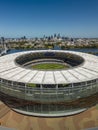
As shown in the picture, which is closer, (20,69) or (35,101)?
(35,101)

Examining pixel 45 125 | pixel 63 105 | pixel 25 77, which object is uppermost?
pixel 25 77

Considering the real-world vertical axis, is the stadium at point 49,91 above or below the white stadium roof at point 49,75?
below

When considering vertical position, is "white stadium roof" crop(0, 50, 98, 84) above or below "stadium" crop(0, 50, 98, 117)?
above

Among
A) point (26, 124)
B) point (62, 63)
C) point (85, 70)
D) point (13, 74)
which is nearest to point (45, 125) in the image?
point (26, 124)

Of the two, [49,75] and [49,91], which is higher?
[49,75]

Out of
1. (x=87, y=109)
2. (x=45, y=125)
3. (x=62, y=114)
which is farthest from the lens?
(x=87, y=109)

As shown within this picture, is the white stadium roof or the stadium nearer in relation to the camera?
the stadium

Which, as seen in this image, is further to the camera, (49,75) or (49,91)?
(49,75)

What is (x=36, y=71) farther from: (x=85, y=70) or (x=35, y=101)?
(x=85, y=70)

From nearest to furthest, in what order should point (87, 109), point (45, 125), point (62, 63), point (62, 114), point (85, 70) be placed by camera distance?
point (45, 125) → point (62, 114) → point (87, 109) → point (85, 70) → point (62, 63)

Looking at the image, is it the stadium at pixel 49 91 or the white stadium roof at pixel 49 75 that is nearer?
the stadium at pixel 49 91

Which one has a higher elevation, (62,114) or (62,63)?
(62,63)
